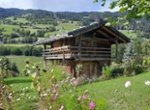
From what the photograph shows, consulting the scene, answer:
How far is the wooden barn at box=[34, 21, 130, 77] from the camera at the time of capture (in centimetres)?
3406

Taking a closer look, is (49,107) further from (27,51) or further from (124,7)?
(27,51)

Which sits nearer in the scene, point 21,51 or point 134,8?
point 134,8

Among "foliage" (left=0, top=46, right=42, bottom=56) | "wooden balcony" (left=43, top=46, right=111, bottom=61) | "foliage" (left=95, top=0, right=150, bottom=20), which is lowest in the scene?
"foliage" (left=0, top=46, right=42, bottom=56)

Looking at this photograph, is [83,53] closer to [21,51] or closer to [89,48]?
[89,48]

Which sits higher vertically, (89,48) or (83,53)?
(89,48)

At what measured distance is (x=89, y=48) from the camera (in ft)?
116

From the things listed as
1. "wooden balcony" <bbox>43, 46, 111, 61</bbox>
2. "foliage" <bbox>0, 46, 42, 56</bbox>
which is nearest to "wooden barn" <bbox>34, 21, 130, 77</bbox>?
"wooden balcony" <bbox>43, 46, 111, 61</bbox>

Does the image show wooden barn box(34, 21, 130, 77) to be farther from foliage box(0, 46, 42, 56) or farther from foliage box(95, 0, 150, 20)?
foliage box(0, 46, 42, 56)

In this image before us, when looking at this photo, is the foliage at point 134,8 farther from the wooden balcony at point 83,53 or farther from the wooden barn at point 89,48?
the wooden balcony at point 83,53

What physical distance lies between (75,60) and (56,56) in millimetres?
3983

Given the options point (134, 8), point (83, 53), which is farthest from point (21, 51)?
point (134, 8)

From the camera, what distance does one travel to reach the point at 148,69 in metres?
29.6

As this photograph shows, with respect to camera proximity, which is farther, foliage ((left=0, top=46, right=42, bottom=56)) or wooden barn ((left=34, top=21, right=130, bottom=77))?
foliage ((left=0, top=46, right=42, bottom=56))

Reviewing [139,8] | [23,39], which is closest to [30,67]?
[139,8]
